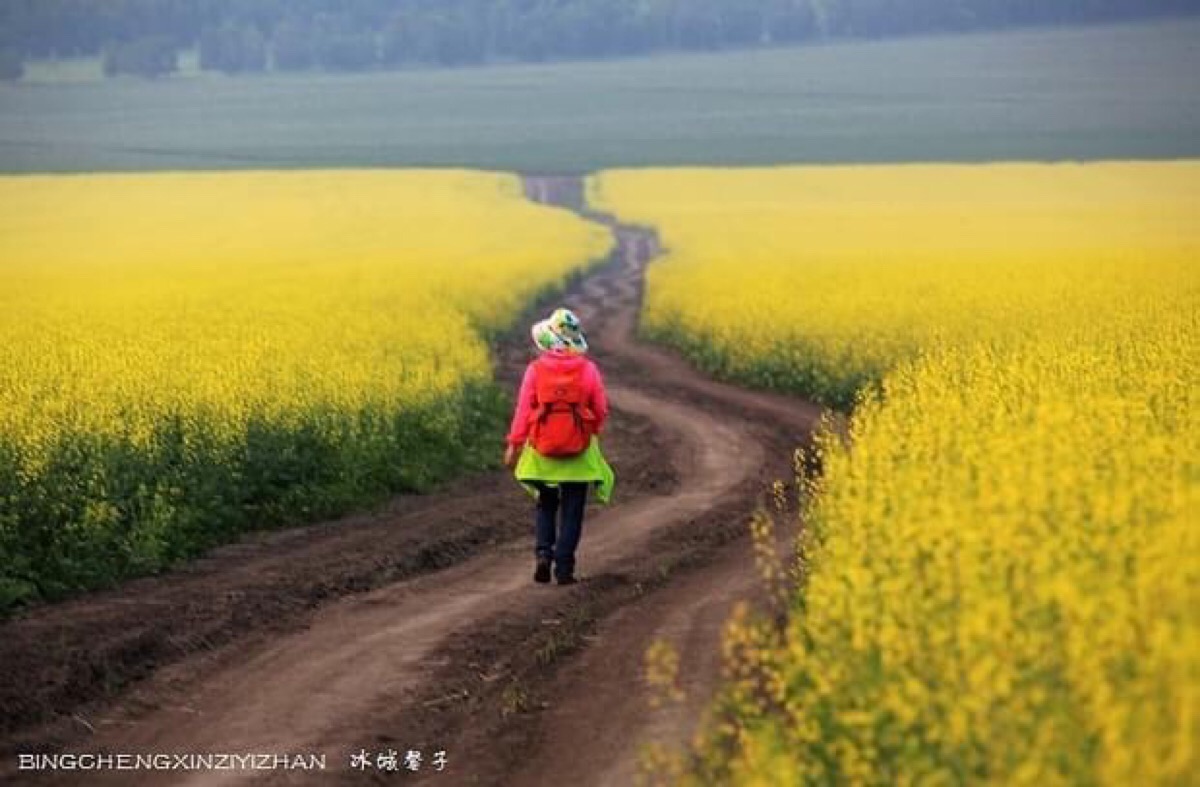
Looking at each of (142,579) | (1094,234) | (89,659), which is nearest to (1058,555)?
(89,659)

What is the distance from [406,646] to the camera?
11.1 meters

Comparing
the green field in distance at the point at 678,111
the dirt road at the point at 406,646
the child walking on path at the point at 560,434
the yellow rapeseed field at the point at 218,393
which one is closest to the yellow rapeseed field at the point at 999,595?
the dirt road at the point at 406,646

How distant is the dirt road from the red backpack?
0.87 meters

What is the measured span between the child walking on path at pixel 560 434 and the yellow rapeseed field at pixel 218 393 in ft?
8.71

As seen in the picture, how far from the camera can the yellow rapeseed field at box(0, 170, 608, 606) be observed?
14.1 m

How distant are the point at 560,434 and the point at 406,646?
2352mm

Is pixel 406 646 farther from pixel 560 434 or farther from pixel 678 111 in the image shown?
pixel 678 111

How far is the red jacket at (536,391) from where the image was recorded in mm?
12977

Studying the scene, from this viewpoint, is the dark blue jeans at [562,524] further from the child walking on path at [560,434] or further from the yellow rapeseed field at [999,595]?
the yellow rapeseed field at [999,595]

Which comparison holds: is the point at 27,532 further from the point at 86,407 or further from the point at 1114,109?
the point at 1114,109

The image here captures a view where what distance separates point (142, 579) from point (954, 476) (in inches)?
263

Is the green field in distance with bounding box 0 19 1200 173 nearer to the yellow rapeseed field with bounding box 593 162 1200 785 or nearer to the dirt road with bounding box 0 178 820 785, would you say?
the dirt road with bounding box 0 178 820 785

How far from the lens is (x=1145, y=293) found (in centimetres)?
3000

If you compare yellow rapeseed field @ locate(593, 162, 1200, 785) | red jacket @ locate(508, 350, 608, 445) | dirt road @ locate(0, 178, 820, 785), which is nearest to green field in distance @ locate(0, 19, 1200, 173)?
dirt road @ locate(0, 178, 820, 785)
